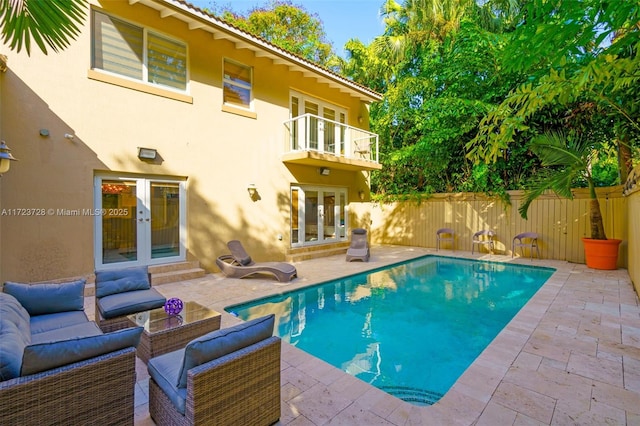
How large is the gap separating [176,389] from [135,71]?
297 inches

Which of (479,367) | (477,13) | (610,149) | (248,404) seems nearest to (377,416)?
(248,404)

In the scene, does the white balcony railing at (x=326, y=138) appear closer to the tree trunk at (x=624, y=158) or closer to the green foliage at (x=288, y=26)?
the tree trunk at (x=624, y=158)

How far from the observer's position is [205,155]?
8320mm

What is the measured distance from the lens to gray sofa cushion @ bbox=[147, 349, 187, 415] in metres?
2.23

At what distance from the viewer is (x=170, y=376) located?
2.44 meters

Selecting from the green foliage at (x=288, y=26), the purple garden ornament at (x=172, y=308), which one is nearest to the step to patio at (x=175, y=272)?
the purple garden ornament at (x=172, y=308)

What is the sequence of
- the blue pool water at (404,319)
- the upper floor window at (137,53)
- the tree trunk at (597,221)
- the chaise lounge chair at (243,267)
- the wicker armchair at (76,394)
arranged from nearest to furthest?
the wicker armchair at (76,394)
the blue pool water at (404,319)
the upper floor window at (137,53)
the chaise lounge chair at (243,267)
the tree trunk at (597,221)

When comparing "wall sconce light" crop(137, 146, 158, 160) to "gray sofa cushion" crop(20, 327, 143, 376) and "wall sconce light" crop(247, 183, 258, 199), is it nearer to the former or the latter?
"wall sconce light" crop(247, 183, 258, 199)

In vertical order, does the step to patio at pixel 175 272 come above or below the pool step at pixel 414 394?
above

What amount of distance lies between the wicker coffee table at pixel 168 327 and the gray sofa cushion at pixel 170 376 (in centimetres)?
85

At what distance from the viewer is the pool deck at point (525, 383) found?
2.67 metres

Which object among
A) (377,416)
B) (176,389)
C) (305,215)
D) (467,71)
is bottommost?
(377,416)

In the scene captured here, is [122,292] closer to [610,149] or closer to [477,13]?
[610,149]

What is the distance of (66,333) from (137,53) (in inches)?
262
